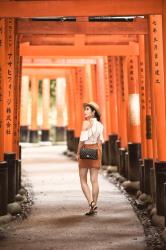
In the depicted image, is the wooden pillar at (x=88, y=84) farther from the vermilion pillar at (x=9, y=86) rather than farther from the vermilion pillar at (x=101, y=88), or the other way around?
the vermilion pillar at (x=9, y=86)

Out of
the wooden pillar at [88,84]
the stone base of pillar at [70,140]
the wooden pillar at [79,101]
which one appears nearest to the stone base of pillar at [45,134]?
the stone base of pillar at [70,140]

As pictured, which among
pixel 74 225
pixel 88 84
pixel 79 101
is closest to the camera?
pixel 74 225

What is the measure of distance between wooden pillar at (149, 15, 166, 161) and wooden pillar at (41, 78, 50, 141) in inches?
829

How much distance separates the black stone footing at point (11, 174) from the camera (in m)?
8.30

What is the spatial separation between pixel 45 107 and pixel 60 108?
87 cm

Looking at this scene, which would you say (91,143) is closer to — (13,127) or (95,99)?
(13,127)

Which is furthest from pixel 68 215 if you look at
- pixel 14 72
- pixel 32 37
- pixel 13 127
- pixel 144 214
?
pixel 32 37

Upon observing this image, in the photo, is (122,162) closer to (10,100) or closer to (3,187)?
(10,100)

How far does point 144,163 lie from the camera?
9.20 metres

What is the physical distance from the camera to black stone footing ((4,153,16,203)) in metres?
8.30

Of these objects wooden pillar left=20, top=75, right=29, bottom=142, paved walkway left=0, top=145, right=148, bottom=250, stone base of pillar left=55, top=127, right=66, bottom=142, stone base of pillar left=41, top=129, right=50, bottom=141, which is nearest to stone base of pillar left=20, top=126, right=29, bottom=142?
wooden pillar left=20, top=75, right=29, bottom=142

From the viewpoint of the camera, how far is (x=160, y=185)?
6.88 metres

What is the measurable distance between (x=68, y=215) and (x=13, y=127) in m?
2.17

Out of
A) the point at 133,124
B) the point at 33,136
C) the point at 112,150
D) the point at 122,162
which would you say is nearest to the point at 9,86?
the point at 133,124
